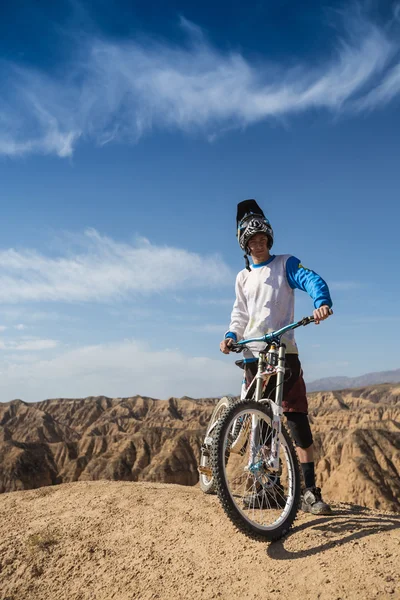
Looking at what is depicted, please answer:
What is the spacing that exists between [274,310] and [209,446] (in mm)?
1529

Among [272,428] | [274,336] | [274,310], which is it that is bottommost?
[272,428]

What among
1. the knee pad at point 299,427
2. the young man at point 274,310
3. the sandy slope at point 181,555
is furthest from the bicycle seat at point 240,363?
the sandy slope at point 181,555

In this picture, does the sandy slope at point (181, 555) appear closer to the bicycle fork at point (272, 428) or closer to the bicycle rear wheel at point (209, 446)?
the bicycle rear wheel at point (209, 446)

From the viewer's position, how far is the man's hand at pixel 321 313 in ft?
13.0

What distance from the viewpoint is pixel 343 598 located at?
303 cm

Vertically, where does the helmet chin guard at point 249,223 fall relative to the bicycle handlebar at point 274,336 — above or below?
above

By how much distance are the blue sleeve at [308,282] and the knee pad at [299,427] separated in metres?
1.31

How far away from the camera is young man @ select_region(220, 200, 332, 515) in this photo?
468cm

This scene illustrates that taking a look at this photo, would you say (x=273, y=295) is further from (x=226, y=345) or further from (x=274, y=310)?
(x=226, y=345)

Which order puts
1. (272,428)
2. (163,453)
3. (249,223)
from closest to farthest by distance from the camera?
1. (272,428)
2. (249,223)
3. (163,453)

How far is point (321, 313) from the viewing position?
3969mm

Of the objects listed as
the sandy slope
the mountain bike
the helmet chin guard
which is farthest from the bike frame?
the helmet chin guard

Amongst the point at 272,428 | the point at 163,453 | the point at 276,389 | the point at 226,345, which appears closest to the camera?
the point at 272,428

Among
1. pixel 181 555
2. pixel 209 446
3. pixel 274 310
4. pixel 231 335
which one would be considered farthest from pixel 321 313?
pixel 181 555
